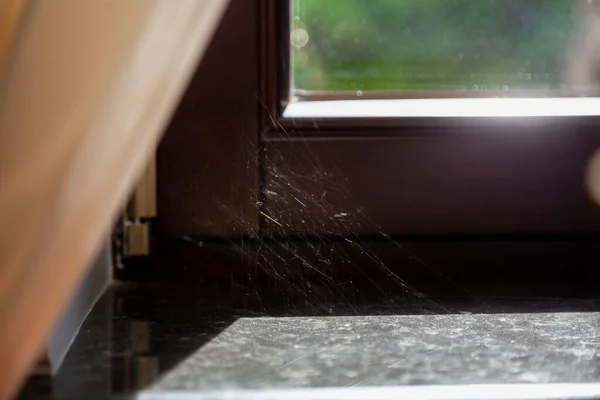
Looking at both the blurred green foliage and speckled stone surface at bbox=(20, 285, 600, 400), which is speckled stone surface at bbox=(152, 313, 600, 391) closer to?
speckled stone surface at bbox=(20, 285, 600, 400)

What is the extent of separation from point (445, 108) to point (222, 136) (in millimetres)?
270

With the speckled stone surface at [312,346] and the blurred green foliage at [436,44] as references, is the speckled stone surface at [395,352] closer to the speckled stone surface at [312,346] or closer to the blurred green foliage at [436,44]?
the speckled stone surface at [312,346]

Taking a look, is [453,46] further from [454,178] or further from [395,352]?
[395,352]

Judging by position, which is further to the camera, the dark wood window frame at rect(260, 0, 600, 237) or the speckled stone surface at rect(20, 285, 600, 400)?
the dark wood window frame at rect(260, 0, 600, 237)

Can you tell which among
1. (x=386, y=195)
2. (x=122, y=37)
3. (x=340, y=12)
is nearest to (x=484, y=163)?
(x=386, y=195)

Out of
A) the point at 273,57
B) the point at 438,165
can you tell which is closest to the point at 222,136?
the point at 273,57

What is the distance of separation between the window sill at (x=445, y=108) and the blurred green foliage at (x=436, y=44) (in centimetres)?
2

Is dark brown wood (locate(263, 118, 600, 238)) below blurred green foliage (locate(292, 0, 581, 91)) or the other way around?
below

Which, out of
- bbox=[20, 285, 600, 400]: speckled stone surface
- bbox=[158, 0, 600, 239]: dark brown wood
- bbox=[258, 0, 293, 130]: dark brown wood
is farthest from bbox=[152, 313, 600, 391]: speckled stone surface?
bbox=[258, 0, 293, 130]: dark brown wood

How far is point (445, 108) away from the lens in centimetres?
85

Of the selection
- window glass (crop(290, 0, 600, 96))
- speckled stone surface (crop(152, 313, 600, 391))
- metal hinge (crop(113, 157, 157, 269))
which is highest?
window glass (crop(290, 0, 600, 96))

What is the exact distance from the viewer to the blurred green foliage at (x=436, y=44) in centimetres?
88

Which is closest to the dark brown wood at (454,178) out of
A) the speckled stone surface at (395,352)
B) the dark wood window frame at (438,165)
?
the dark wood window frame at (438,165)

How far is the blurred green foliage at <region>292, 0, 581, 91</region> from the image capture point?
88 centimetres
